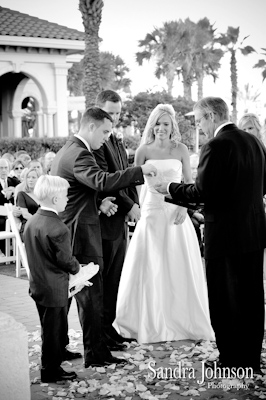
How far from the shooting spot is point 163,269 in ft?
23.2

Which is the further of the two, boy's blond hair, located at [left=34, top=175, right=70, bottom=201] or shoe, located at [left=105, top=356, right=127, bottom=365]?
shoe, located at [left=105, top=356, right=127, bottom=365]

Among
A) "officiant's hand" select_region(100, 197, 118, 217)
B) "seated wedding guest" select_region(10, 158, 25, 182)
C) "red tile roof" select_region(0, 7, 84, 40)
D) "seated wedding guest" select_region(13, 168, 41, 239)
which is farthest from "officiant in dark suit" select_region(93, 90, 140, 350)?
"red tile roof" select_region(0, 7, 84, 40)

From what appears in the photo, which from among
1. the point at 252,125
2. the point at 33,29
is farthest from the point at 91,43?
the point at 252,125

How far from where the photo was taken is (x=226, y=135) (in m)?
5.40

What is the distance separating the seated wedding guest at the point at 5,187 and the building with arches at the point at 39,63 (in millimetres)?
15185

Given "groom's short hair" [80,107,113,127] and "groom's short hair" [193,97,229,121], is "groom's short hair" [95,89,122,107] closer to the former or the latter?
"groom's short hair" [80,107,113,127]

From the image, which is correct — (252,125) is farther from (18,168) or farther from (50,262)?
(18,168)

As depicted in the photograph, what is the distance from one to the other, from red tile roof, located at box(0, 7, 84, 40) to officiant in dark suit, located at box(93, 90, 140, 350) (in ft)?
70.2

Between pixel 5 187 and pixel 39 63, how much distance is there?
16.5 meters

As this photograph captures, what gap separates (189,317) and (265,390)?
1.92m

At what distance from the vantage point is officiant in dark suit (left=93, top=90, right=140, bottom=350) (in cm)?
630

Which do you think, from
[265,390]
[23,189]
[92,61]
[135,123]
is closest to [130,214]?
[265,390]

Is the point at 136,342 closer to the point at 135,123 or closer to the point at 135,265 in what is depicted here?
the point at 135,265

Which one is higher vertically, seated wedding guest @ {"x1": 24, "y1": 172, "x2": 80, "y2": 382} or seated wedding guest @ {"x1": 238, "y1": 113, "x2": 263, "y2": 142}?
seated wedding guest @ {"x1": 238, "y1": 113, "x2": 263, "y2": 142}
